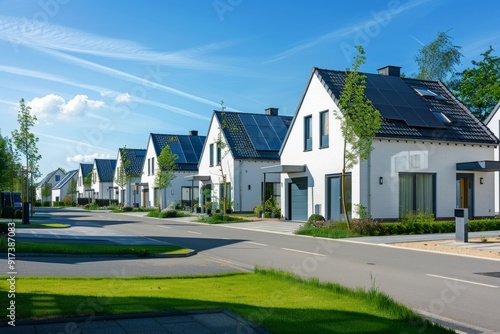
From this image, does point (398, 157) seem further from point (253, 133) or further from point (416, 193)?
point (253, 133)

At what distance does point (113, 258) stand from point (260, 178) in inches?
1008

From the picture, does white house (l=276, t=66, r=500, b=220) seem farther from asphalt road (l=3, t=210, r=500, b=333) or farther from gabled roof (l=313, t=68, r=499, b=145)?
asphalt road (l=3, t=210, r=500, b=333)

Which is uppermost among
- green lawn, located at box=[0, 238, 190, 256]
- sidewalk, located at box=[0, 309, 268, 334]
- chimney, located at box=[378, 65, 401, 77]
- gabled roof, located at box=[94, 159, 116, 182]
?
chimney, located at box=[378, 65, 401, 77]

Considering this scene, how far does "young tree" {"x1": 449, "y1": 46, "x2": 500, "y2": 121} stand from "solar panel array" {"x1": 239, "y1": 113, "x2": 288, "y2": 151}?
1638 centimetres

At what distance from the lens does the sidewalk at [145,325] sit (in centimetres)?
561

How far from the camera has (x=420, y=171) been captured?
2445 cm

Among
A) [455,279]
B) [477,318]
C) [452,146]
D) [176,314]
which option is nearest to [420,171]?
[452,146]

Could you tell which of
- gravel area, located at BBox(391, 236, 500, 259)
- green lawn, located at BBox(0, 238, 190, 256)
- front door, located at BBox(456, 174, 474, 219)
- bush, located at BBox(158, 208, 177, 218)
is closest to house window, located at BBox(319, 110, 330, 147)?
front door, located at BBox(456, 174, 474, 219)

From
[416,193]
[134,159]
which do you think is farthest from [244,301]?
[134,159]

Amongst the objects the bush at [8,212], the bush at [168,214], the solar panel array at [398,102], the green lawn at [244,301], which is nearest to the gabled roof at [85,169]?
the bush at [168,214]

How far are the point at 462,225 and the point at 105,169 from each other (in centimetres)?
6806

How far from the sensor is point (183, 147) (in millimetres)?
52500

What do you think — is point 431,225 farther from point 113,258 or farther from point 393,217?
point 113,258

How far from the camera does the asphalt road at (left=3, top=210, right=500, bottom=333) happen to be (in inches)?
297
